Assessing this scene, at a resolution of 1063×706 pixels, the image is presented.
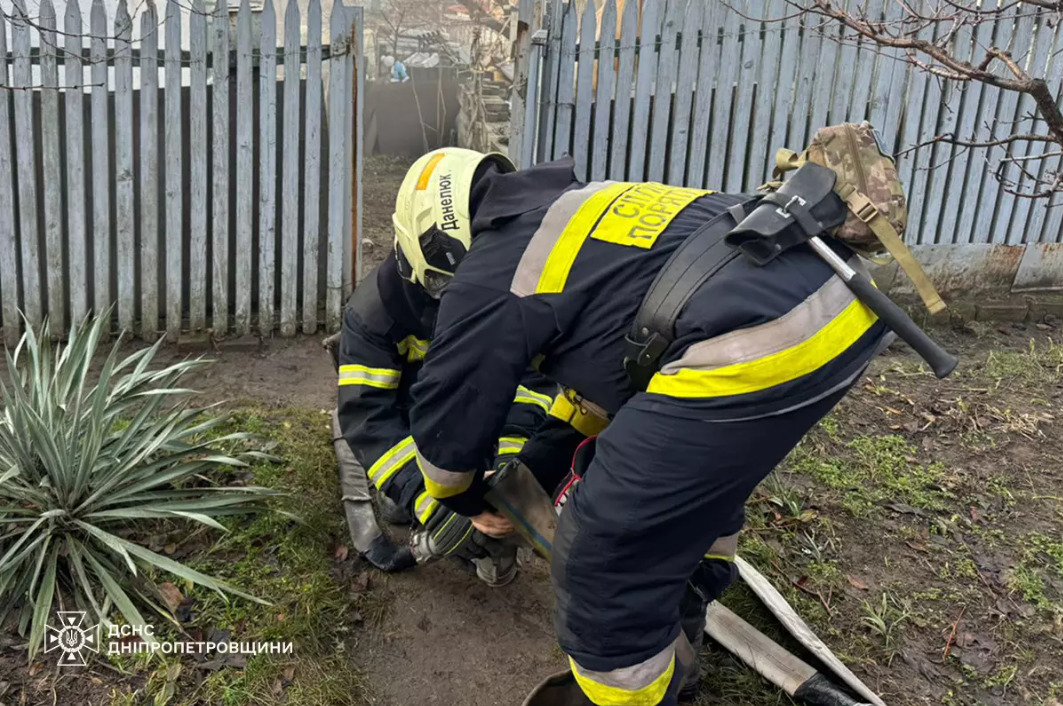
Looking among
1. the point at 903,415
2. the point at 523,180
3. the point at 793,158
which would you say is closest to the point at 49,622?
Answer: the point at 523,180

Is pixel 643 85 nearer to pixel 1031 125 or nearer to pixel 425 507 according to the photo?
pixel 1031 125

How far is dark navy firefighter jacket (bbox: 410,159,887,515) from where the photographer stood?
2.22 metres

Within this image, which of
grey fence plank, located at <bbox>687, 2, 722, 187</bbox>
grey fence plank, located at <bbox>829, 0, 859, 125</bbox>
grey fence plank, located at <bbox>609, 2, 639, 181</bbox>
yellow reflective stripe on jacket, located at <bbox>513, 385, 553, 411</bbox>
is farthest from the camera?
grey fence plank, located at <bbox>829, 0, 859, 125</bbox>

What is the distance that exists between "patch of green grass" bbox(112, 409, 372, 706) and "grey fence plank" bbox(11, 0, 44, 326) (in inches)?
87.4

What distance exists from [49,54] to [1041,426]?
18.1 feet

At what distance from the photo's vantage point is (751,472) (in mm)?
2338

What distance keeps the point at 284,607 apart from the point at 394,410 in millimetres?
814

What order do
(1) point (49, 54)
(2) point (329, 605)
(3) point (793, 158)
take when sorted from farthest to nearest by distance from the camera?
(1) point (49, 54)
(2) point (329, 605)
(3) point (793, 158)

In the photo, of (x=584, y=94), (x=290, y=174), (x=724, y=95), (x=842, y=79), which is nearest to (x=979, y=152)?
(x=842, y=79)

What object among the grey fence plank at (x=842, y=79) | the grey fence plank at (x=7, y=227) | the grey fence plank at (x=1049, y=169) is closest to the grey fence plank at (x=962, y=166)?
the grey fence plank at (x=1049, y=169)

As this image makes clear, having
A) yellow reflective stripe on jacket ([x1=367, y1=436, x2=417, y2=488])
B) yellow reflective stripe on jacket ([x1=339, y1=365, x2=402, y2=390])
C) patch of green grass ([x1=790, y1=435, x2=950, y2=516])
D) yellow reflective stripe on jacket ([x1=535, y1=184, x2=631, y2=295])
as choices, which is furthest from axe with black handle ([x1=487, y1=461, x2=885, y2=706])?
patch of green grass ([x1=790, y1=435, x2=950, y2=516])

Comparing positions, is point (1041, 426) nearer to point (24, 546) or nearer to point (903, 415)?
point (903, 415)

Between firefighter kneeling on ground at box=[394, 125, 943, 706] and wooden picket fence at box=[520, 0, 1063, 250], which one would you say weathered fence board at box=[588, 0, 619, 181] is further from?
firefighter kneeling on ground at box=[394, 125, 943, 706]

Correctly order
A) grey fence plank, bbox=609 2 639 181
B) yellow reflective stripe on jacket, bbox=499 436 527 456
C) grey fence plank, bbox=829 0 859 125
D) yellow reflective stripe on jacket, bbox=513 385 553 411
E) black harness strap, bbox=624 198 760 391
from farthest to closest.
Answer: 1. grey fence plank, bbox=829 0 859 125
2. grey fence plank, bbox=609 2 639 181
3. yellow reflective stripe on jacket, bbox=513 385 553 411
4. yellow reflective stripe on jacket, bbox=499 436 527 456
5. black harness strap, bbox=624 198 760 391
